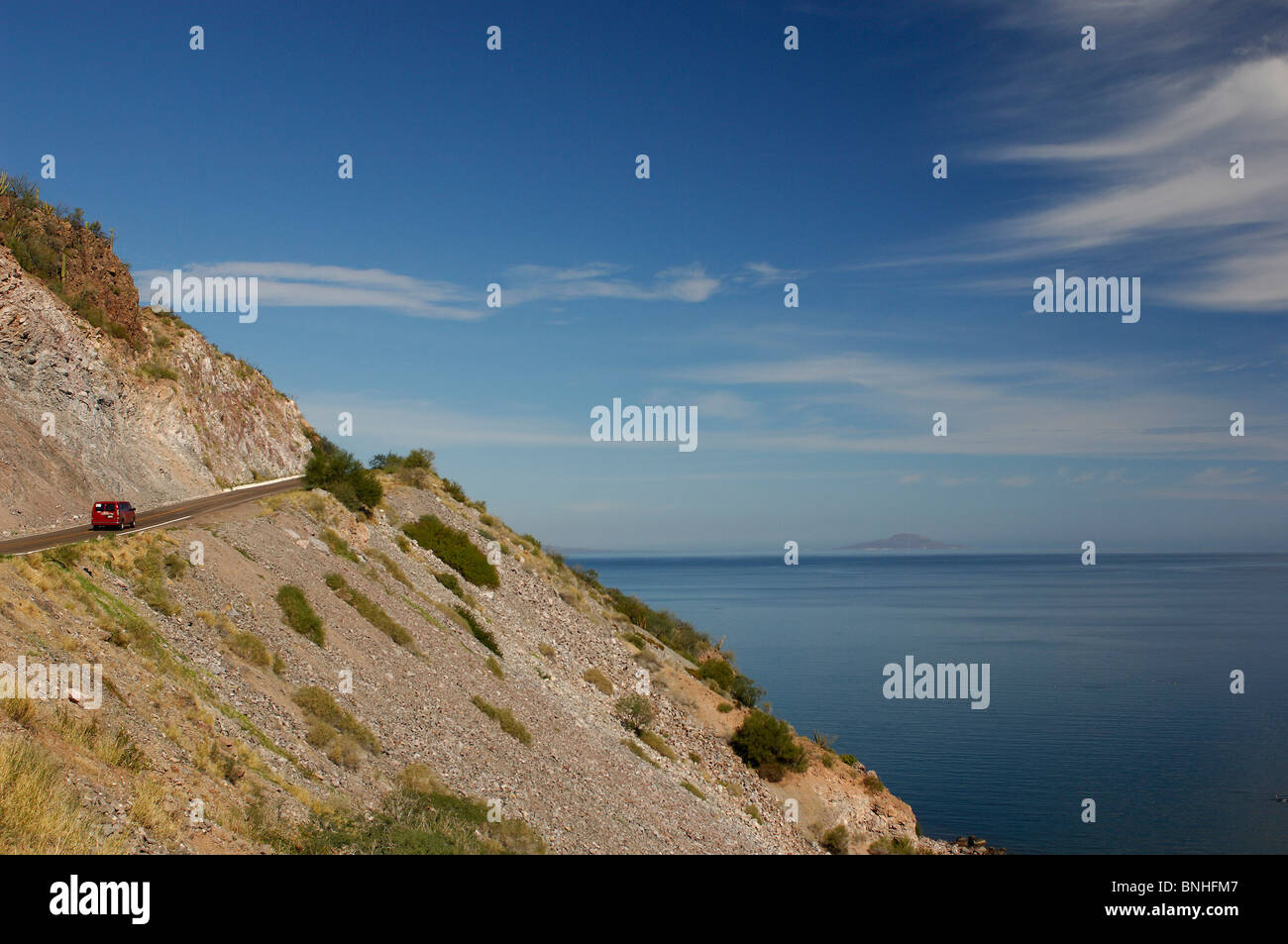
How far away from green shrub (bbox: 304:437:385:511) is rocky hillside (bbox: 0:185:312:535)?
9.15m

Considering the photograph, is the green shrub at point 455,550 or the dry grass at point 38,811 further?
the green shrub at point 455,550

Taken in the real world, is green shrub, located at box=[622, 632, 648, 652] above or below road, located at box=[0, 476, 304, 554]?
below

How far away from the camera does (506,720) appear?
24.2 metres

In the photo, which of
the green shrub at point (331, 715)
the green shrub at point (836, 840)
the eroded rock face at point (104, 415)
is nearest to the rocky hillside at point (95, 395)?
the eroded rock face at point (104, 415)

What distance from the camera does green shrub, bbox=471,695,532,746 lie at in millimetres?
23844

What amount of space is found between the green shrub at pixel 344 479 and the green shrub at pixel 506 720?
14839mm

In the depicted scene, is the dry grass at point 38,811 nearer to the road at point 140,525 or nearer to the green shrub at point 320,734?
the green shrub at point 320,734

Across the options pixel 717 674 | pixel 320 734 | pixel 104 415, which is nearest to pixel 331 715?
pixel 320 734

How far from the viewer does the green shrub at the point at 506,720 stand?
2384 centimetres

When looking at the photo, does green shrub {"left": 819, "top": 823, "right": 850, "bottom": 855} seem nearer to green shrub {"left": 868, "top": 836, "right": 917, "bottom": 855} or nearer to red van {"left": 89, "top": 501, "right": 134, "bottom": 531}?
green shrub {"left": 868, "top": 836, "right": 917, "bottom": 855}

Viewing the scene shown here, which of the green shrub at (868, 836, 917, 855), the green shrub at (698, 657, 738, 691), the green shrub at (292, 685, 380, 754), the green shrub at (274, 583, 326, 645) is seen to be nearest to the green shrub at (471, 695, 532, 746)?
the green shrub at (274, 583, 326, 645)
